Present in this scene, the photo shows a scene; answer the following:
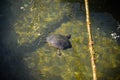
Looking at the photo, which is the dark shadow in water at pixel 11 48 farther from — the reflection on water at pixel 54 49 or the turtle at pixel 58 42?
the turtle at pixel 58 42

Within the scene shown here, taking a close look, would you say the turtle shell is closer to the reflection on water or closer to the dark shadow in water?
the reflection on water

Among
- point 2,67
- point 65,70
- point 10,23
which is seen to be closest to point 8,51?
point 2,67

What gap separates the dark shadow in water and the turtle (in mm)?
300

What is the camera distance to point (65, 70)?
23.0ft

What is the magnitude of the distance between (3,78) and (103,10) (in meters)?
5.01

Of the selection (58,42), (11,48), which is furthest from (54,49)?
(11,48)

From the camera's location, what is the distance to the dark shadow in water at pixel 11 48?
6.55 metres

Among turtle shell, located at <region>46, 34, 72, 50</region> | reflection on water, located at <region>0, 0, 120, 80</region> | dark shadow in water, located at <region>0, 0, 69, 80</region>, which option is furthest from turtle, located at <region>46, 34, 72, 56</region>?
dark shadow in water, located at <region>0, 0, 69, 80</region>

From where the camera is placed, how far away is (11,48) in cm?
725

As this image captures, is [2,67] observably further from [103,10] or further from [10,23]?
[103,10]

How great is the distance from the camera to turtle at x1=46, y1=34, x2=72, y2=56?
746 centimetres

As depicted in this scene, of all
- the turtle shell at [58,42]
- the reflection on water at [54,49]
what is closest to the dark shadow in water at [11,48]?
the reflection on water at [54,49]

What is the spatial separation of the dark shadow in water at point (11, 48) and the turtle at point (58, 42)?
0.98 feet

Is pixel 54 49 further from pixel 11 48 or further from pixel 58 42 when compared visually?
pixel 11 48
